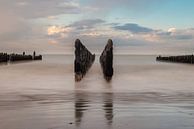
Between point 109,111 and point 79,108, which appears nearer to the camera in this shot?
point 109,111

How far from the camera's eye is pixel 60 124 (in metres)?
8.84

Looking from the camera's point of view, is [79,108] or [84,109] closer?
[84,109]

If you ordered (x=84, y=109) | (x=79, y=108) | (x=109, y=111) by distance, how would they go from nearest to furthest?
1. (x=109, y=111)
2. (x=84, y=109)
3. (x=79, y=108)

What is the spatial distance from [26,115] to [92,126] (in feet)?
7.18

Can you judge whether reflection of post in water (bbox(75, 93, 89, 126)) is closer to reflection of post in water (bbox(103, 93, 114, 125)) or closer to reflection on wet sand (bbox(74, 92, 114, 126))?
reflection on wet sand (bbox(74, 92, 114, 126))

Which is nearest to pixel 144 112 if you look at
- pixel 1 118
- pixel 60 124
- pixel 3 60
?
pixel 60 124

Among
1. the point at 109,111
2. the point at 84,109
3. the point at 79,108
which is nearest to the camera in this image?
the point at 109,111

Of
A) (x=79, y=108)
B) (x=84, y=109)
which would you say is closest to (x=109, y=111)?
(x=84, y=109)

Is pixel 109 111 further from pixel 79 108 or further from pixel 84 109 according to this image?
pixel 79 108

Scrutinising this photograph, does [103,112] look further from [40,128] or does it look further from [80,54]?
[80,54]

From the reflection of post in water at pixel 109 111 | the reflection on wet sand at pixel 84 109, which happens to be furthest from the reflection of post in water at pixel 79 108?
the reflection of post in water at pixel 109 111

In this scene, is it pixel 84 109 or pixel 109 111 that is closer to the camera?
pixel 109 111

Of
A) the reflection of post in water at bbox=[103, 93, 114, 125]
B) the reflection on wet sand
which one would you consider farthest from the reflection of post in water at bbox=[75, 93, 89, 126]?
the reflection of post in water at bbox=[103, 93, 114, 125]

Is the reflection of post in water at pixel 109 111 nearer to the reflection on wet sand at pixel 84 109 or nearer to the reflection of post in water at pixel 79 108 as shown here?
the reflection on wet sand at pixel 84 109
